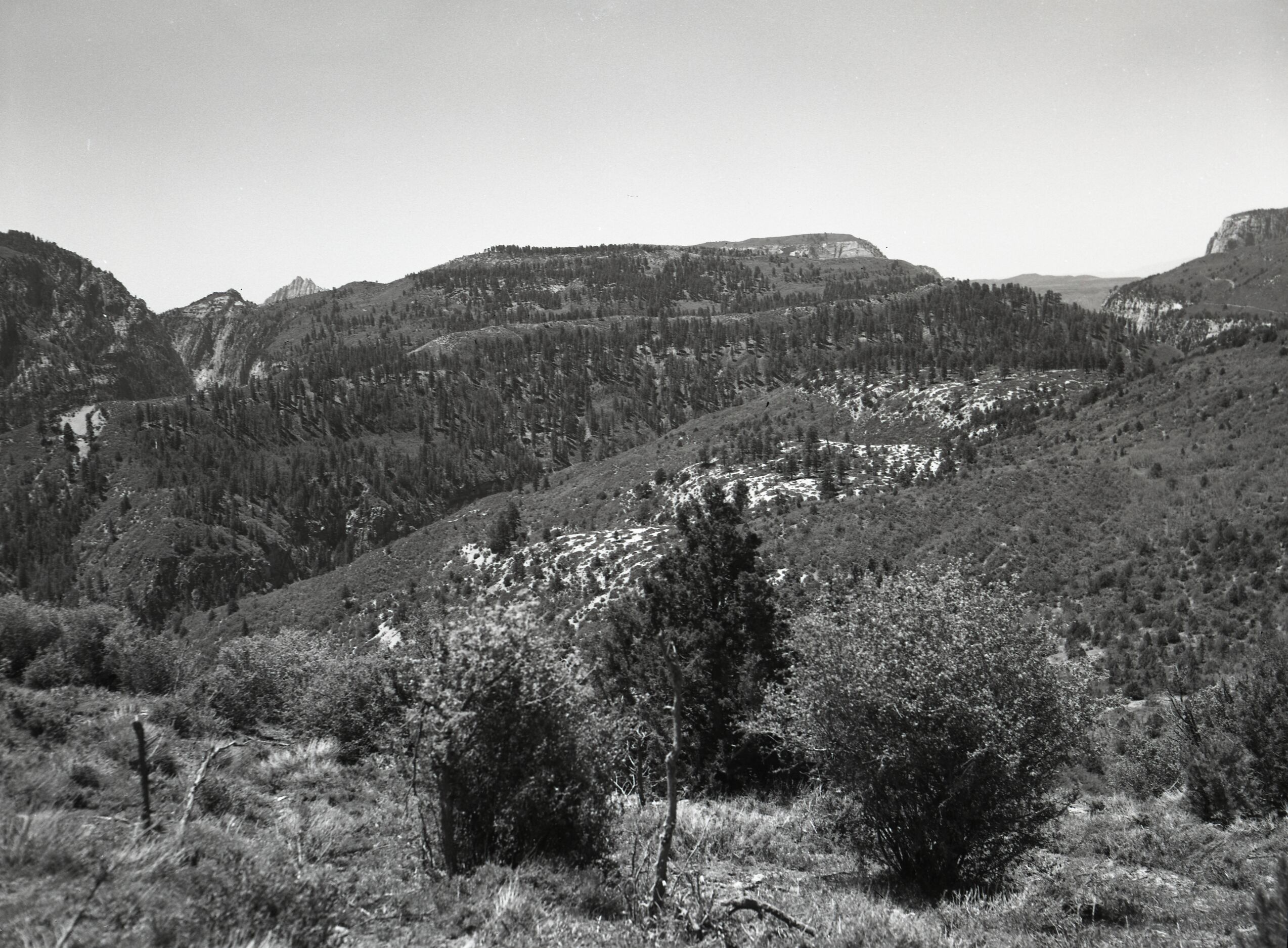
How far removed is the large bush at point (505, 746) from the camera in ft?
28.8

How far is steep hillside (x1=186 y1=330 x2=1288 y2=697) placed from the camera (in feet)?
101

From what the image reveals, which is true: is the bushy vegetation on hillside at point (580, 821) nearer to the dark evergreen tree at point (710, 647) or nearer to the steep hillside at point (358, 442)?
the dark evergreen tree at point (710, 647)

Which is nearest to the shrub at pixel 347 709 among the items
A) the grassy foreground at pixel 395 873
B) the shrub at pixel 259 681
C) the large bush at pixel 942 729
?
the shrub at pixel 259 681

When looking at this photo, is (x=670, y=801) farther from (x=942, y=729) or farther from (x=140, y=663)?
(x=140, y=663)

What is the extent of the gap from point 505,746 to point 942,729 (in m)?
7.11

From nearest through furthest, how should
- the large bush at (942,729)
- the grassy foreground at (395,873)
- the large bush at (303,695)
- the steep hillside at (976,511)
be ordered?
the grassy foreground at (395,873) < the large bush at (942,729) < the large bush at (303,695) < the steep hillside at (976,511)

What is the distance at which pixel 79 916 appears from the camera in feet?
17.3

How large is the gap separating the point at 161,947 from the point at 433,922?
8.93 ft

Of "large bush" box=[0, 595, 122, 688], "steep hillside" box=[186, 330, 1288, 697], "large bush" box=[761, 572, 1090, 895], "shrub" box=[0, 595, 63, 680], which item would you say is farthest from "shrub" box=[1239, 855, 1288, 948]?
"shrub" box=[0, 595, 63, 680]

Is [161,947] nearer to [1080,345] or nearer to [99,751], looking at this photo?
[99,751]

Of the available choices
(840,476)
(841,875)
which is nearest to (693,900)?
(841,875)

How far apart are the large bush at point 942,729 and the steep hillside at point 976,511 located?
20.4 feet

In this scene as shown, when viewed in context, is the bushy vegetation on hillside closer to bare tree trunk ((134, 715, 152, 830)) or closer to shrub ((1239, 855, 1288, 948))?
shrub ((1239, 855, 1288, 948))

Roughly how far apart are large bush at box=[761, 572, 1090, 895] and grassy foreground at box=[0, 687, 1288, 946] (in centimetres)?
89
